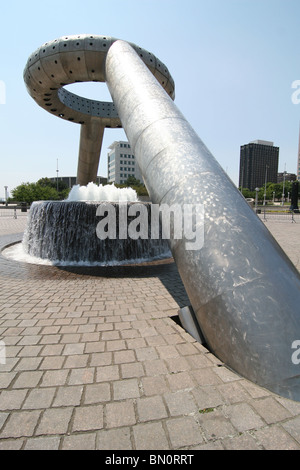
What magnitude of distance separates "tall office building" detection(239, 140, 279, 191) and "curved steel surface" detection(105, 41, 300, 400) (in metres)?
139

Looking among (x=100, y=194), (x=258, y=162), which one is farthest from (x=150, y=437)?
(x=258, y=162)

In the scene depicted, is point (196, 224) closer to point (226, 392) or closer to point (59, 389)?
point (226, 392)

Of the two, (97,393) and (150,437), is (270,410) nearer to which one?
(150,437)

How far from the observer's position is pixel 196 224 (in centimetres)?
309

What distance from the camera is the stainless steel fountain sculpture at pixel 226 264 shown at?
2.31 m

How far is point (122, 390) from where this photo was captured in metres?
2.21

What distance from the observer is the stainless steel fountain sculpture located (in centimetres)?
231

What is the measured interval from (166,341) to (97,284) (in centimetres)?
273

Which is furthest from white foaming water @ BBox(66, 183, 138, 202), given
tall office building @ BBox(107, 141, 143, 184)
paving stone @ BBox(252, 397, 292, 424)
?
tall office building @ BBox(107, 141, 143, 184)

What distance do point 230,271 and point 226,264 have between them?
90mm

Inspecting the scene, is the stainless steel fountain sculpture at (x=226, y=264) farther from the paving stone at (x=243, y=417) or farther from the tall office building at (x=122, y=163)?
the tall office building at (x=122, y=163)

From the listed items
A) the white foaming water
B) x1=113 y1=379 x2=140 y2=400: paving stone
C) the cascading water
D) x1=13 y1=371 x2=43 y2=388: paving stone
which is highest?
the white foaming water

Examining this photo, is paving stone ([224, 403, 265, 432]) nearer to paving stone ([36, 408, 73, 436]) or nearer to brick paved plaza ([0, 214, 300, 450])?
brick paved plaza ([0, 214, 300, 450])
